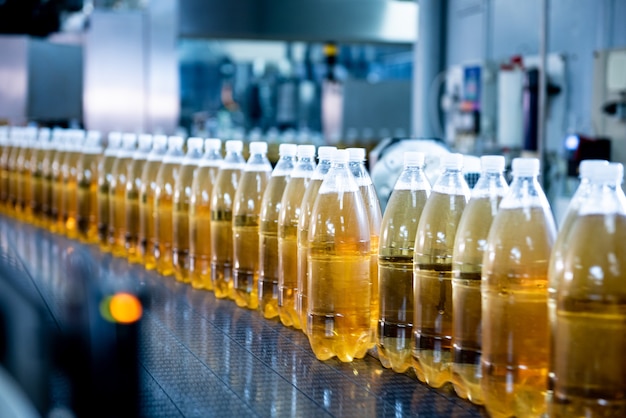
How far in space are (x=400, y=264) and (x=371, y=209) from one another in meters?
0.16

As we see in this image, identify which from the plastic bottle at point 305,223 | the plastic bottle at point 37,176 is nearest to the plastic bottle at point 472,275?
the plastic bottle at point 305,223

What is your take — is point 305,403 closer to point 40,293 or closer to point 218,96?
point 40,293

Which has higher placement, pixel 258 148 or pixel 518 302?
pixel 258 148

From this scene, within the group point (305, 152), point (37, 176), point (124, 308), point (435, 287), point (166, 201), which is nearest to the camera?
point (124, 308)

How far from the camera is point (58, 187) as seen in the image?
3045 millimetres

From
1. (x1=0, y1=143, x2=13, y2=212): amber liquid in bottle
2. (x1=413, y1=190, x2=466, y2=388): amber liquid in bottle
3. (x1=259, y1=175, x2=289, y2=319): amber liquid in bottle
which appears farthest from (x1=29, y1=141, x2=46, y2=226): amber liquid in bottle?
(x1=413, y1=190, x2=466, y2=388): amber liquid in bottle

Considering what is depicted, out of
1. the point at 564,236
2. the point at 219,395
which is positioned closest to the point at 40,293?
the point at 219,395

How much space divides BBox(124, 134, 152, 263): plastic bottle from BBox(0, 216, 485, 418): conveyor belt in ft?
1.74

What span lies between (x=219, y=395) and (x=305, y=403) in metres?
0.12

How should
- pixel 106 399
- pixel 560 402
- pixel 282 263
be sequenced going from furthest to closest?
1. pixel 282 263
2. pixel 560 402
3. pixel 106 399

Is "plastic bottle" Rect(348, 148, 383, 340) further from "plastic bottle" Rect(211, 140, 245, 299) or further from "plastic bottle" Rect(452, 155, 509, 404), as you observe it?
"plastic bottle" Rect(211, 140, 245, 299)

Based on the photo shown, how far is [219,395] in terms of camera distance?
46.5 inches

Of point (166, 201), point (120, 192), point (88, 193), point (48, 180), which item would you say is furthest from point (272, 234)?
point (48, 180)

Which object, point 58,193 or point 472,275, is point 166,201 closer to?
point 58,193
